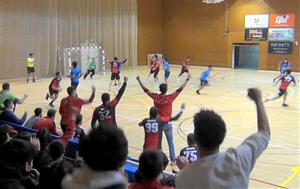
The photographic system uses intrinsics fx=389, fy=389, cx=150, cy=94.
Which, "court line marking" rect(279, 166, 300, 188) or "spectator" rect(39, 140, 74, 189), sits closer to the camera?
"spectator" rect(39, 140, 74, 189)

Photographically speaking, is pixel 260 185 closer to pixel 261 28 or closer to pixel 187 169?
pixel 187 169

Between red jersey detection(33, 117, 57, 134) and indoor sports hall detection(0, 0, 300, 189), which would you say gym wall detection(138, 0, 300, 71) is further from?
red jersey detection(33, 117, 57, 134)

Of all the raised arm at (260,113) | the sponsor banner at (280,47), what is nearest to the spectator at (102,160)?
the raised arm at (260,113)

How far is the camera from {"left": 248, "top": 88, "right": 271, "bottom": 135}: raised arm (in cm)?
254

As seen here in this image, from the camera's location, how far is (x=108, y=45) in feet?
100

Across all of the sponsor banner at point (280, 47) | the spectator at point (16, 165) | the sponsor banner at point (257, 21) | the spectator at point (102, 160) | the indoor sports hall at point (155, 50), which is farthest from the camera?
the sponsor banner at point (257, 21)

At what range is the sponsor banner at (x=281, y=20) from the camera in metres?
27.8

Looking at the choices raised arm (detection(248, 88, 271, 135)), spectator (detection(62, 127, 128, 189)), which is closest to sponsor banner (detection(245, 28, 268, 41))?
raised arm (detection(248, 88, 271, 135))

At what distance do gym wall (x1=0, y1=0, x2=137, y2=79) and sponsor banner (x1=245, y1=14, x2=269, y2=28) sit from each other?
30.0 feet

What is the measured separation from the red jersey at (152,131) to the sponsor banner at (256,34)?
23.3 meters

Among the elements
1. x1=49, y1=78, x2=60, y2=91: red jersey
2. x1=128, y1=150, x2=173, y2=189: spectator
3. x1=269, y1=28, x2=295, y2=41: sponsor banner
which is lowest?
x1=49, y1=78, x2=60, y2=91: red jersey

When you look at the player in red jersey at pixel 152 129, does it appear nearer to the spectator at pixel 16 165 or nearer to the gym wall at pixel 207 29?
the spectator at pixel 16 165

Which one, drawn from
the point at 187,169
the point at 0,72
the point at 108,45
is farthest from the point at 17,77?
the point at 187,169

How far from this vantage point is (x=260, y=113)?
102 inches
